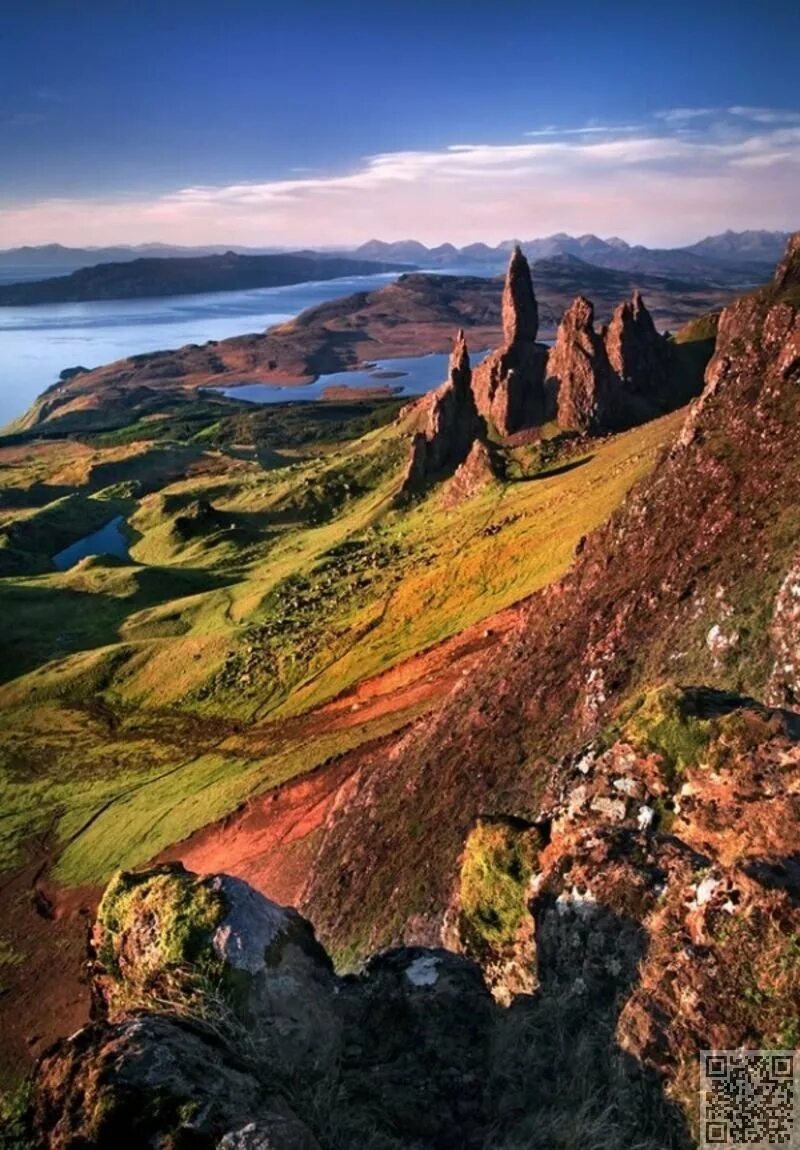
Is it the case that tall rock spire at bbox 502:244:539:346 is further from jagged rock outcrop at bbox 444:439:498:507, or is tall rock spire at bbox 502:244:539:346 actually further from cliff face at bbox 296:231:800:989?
cliff face at bbox 296:231:800:989

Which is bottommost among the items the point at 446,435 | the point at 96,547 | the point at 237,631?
the point at 96,547

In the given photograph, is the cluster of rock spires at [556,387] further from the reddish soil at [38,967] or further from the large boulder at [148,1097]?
the large boulder at [148,1097]

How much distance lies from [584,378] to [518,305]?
19.8 m

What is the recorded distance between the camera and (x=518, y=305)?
102 metres

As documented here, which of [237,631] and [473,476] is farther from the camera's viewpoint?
[473,476]

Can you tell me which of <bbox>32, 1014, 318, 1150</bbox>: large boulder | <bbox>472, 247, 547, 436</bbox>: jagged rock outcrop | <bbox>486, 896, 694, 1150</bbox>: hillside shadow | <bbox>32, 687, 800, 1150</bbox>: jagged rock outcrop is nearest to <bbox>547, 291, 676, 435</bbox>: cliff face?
<bbox>472, 247, 547, 436</bbox>: jagged rock outcrop

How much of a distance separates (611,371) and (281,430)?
108m

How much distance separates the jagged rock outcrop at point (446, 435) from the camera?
82.7 metres

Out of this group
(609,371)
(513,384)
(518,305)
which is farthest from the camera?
(518,305)

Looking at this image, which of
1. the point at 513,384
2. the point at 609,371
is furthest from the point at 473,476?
the point at 609,371

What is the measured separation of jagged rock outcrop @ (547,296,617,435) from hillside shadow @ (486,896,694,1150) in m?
80.1

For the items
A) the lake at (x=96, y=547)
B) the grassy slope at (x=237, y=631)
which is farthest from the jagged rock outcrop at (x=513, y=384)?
the lake at (x=96, y=547)

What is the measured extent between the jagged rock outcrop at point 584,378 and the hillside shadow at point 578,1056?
80145mm

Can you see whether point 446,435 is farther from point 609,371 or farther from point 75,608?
point 75,608
